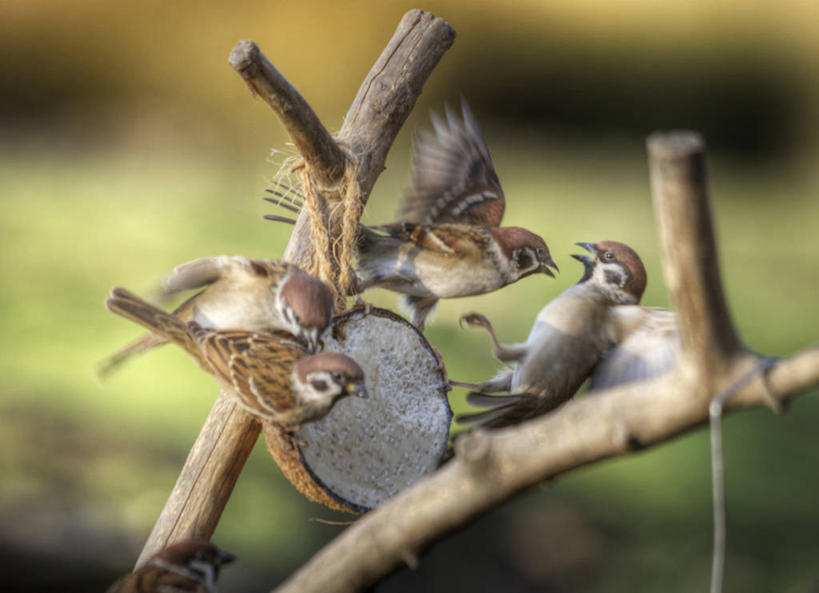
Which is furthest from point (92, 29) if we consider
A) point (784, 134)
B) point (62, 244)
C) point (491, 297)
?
point (784, 134)

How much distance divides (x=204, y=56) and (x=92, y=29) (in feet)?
4.04

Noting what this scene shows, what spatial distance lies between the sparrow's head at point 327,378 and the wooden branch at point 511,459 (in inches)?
15.0

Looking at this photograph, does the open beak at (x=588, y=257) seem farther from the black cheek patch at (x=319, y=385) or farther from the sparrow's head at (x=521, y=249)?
the black cheek patch at (x=319, y=385)

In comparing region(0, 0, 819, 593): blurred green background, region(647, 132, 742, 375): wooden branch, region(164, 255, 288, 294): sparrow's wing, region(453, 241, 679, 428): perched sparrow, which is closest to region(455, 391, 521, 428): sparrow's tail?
region(453, 241, 679, 428): perched sparrow

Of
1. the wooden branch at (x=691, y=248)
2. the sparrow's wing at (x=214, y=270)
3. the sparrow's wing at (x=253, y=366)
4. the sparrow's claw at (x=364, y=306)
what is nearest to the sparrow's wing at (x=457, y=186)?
the sparrow's claw at (x=364, y=306)

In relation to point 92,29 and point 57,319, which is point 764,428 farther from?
point 92,29

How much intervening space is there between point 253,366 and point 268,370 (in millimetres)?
34

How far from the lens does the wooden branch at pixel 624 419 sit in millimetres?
1354

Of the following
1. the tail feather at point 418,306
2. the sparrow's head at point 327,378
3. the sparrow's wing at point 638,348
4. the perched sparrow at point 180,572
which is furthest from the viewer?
the tail feather at point 418,306

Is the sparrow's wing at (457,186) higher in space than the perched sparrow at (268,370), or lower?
higher

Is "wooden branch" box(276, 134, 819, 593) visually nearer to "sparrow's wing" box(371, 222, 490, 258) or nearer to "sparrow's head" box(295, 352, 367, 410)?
"sparrow's head" box(295, 352, 367, 410)

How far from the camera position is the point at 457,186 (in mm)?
2979

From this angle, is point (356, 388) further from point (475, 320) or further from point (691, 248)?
point (691, 248)

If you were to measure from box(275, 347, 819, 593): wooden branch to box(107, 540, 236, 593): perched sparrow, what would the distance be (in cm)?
27
